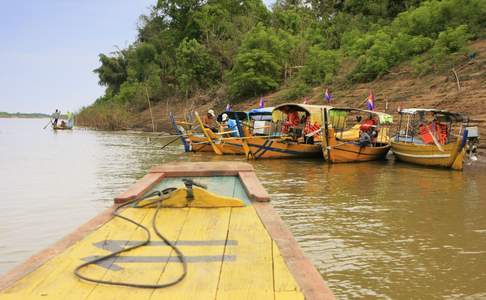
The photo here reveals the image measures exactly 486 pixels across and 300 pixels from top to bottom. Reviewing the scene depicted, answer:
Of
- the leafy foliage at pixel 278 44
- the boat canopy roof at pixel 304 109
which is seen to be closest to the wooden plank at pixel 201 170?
the boat canopy roof at pixel 304 109

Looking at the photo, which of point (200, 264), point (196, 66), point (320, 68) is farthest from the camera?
point (196, 66)

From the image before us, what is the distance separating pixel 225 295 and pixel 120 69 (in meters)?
60.9

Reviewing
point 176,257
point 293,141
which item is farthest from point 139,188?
point 293,141

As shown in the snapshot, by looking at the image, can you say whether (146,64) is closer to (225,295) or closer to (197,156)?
(197,156)

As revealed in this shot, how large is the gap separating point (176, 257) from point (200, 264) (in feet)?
0.74

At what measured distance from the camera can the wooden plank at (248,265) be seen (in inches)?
102

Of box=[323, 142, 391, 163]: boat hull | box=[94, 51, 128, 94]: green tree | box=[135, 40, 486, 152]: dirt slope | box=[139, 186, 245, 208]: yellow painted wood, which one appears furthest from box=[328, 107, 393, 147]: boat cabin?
box=[94, 51, 128, 94]: green tree

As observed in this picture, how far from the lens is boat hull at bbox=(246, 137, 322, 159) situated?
1672 cm

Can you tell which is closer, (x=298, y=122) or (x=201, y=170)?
(x=201, y=170)

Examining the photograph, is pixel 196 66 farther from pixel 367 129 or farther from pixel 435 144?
pixel 435 144

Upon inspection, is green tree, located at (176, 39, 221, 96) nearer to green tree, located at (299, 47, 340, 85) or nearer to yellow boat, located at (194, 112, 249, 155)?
green tree, located at (299, 47, 340, 85)

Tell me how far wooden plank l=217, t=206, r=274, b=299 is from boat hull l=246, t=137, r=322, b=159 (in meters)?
12.6

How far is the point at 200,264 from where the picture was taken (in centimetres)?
307

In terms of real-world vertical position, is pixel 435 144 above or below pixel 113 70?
below
